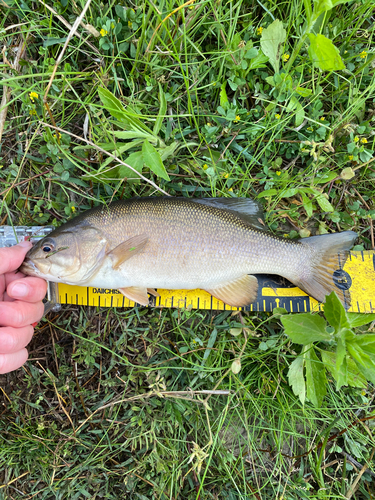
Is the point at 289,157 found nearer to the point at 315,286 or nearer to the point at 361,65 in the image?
the point at 361,65

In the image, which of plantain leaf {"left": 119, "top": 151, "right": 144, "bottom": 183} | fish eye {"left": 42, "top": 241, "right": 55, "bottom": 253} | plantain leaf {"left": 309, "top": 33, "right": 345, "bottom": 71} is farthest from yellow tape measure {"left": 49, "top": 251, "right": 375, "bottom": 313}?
plantain leaf {"left": 309, "top": 33, "right": 345, "bottom": 71}

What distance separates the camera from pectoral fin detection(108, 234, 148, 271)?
7.95ft

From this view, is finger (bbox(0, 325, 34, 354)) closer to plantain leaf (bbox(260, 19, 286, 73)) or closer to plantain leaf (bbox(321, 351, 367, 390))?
plantain leaf (bbox(321, 351, 367, 390))

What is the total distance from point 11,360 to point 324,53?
3.20 m

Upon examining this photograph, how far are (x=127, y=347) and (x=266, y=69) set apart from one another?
2858mm

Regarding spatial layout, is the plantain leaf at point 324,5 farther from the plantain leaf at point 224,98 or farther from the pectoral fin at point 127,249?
the pectoral fin at point 127,249

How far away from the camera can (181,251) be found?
2492 mm

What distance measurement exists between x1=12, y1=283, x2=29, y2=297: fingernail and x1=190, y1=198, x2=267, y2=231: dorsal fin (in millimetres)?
1574

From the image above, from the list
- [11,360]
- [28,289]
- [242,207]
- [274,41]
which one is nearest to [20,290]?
[28,289]

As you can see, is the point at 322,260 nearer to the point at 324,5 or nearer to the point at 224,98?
the point at 224,98

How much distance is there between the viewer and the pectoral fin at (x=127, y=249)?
2.42 m

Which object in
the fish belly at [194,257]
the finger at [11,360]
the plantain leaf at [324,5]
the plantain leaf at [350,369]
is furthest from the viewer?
the fish belly at [194,257]

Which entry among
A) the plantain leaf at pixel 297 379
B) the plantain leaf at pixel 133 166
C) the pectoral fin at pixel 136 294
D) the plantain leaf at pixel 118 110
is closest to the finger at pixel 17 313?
the pectoral fin at pixel 136 294

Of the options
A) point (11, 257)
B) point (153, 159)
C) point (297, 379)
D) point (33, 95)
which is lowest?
point (297, 379)
